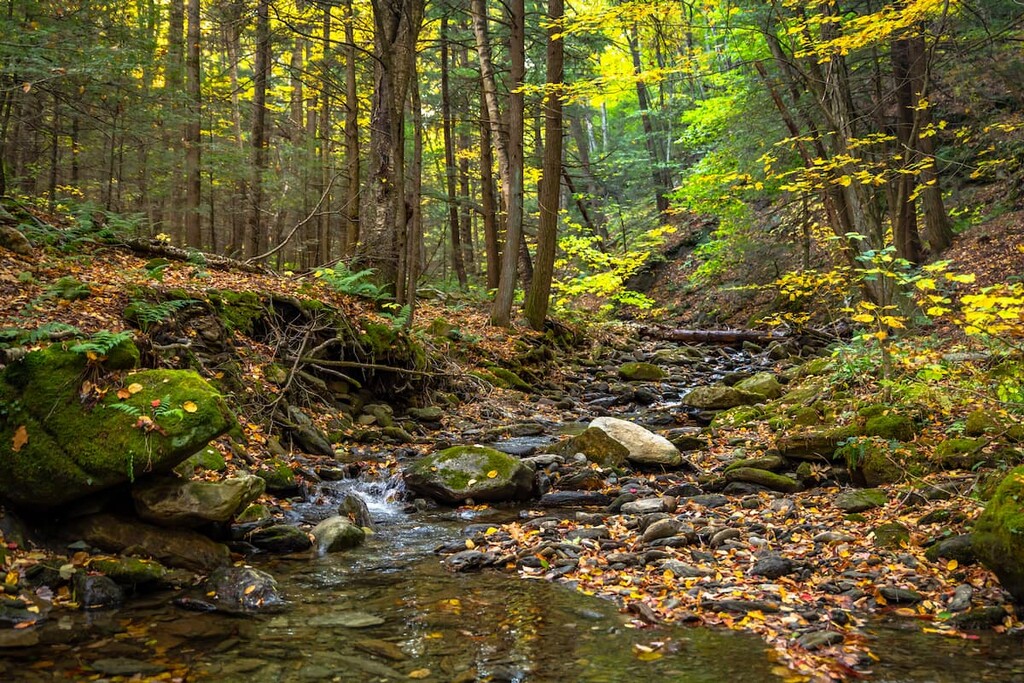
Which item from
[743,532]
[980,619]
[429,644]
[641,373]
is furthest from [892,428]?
[641,373]

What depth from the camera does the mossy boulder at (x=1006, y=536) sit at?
12.6 ft

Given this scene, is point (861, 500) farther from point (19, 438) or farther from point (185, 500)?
point (19, 438)

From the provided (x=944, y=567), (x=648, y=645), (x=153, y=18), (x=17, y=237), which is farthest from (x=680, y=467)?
(x=153, y=18)

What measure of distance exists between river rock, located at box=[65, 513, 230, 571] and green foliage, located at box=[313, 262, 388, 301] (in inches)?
266

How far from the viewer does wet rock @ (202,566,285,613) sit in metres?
4.42

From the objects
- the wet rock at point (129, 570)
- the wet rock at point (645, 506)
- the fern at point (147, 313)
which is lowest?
the wet rock at point (645, 506)

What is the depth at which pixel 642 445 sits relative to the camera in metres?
8.40

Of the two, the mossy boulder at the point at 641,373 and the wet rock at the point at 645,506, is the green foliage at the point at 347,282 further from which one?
the wet rock at the point at 645,506

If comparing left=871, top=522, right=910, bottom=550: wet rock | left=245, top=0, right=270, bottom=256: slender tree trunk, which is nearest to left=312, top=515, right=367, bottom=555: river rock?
left=871, top=522, right=910, bottom=550: wet rock

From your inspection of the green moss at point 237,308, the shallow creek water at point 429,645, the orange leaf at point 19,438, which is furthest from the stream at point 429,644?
the green moss at point 237,308

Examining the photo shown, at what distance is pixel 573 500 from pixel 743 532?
1.97 metres

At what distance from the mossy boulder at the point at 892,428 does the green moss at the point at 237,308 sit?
305 inches

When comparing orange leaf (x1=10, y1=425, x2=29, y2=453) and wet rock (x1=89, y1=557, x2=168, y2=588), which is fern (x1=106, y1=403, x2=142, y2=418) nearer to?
orange leaf (x1=10, y1=425, x2=29, y2=453)

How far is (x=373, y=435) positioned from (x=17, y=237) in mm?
4990
